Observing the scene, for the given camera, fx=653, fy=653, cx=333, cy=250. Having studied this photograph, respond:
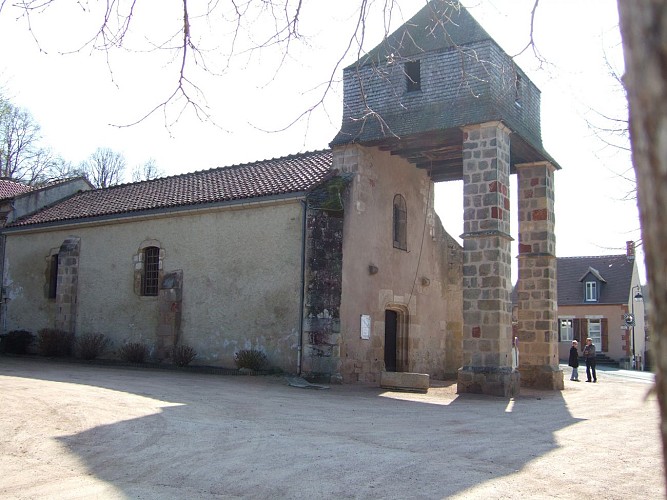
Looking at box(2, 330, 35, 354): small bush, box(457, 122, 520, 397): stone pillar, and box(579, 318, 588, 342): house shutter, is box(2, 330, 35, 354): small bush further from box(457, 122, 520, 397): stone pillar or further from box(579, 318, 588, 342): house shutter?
box(579, 318, 588, 342): house shutter

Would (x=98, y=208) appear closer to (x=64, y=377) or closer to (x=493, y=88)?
(x=64, y=377)

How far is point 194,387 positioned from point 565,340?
35007 millimetres

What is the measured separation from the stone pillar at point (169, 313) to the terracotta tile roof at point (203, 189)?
7.17 feet

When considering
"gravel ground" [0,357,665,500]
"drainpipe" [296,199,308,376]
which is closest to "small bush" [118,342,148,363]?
"drainpipe" [296,199,308,376]

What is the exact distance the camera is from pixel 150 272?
64.3 ft

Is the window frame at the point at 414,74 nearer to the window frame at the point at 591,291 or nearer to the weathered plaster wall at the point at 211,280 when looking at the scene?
the weathered plaster wall at the point at 211,280

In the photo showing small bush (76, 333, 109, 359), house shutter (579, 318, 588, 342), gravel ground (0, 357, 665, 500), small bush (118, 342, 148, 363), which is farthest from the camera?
house shutter (579, 318, 588, 342)

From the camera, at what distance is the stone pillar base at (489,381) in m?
14.4

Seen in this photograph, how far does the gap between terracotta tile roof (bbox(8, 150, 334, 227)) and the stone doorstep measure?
4.99 m

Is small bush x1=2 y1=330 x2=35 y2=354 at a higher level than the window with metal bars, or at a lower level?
lower

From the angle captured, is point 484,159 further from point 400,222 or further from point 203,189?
point 203,189

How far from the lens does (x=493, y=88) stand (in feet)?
50.4

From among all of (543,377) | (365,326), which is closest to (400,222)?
(365,326)

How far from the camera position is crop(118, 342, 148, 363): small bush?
18609 millimetres
